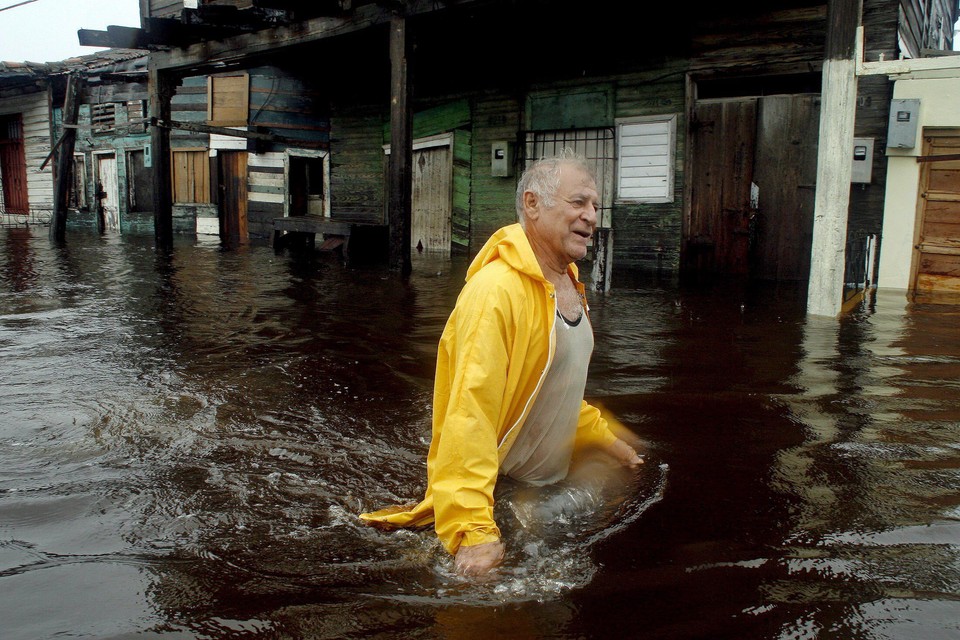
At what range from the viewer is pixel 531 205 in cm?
290

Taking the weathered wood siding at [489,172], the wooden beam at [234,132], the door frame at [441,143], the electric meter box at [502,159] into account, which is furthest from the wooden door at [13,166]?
the electric meter box at [502,159]

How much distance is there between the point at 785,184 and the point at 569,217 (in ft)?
29.1

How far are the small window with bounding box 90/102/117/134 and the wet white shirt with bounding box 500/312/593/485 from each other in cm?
2240

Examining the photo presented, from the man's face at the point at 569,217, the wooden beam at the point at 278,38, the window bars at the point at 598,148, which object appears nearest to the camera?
the man's face at the point at 569,217

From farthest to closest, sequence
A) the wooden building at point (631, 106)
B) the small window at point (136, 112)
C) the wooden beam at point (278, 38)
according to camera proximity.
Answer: the small window at point (136, 112), the wooden beam at point (278, 38), the wooden building at point (631, 106)

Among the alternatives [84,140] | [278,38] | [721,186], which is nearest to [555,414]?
[721,186]

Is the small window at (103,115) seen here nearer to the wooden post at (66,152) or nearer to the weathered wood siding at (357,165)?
the wooden post at (66,152)

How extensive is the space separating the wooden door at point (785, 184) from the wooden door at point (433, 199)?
20.9 feet

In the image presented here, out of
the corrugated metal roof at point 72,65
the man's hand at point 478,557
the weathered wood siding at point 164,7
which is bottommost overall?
the man's hand at point 478,557

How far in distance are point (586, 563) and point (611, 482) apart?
694 mm

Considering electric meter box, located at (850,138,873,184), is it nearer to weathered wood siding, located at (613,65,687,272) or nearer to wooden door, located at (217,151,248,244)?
weathered wood siding, located at (613,65,687,272)

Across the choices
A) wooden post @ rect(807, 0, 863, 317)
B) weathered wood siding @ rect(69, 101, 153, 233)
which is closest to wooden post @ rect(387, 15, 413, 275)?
wooden post @ rect(807, 0, 863, 317)

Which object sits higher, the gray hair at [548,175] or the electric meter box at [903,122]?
the electric meter box at [903,122]

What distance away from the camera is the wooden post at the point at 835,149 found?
7473mm
